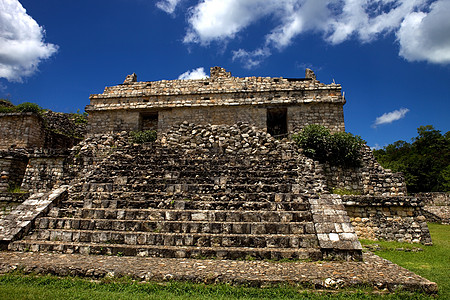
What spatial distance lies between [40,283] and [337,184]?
10613 millimetres

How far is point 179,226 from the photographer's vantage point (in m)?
5.84

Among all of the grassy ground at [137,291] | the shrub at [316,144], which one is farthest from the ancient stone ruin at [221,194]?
the grassy ground at [137,291]

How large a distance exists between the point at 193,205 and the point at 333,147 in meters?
7.57

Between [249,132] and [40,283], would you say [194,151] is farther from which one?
[40,283]

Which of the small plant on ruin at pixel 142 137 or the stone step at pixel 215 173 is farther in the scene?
the small plant on ruin at pixel 142 137

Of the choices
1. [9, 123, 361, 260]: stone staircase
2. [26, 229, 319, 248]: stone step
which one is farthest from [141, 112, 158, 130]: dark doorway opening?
[26, 229, 319, 248]: stone step

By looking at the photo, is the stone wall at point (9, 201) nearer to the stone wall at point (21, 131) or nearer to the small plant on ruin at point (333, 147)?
the stone wall at point (21, 131)

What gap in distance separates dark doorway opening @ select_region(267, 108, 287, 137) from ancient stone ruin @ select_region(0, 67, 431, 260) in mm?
410

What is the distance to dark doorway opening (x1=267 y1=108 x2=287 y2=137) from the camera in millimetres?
15441

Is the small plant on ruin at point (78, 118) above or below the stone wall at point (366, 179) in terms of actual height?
above

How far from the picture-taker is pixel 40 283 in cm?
407

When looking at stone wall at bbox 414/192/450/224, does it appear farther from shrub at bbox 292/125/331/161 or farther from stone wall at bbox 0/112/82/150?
stone wall at bbox 0/112/82/150

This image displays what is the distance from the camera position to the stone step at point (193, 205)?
6.28 meters

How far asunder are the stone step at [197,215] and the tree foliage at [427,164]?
26086 millimetres
